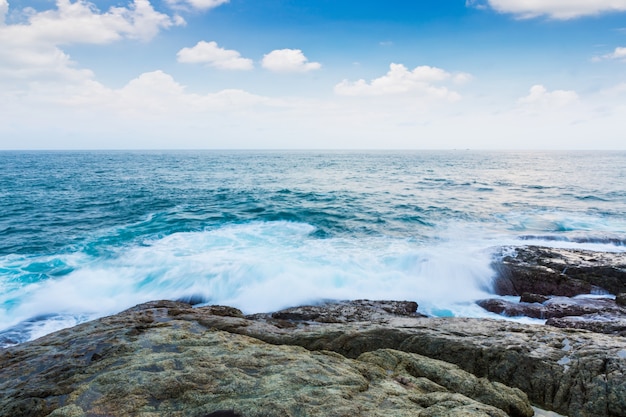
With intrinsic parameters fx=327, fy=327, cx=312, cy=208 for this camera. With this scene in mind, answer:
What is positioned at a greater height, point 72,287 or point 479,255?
point 479,255

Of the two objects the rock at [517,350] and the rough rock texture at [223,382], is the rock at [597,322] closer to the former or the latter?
the rock at [517,350]

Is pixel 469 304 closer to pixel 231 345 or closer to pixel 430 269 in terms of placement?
pixel 430 269

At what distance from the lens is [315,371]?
4.08 metres

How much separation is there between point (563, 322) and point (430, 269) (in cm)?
566

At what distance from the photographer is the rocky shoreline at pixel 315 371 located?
11.5ft

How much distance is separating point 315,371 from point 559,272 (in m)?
11.4

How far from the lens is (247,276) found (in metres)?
13.3

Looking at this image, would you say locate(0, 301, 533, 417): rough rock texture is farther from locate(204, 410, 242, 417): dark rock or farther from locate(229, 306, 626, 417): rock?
locate(229, 306, 626, 417): rock

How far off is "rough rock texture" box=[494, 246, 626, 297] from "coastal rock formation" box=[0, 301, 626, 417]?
6.53m

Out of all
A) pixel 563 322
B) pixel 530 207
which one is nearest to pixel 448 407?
pixel 563 322

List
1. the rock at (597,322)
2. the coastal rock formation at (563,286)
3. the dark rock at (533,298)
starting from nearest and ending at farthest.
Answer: the rock at (597,322)
the coastal rock formation at (563,286)
the dark rock at (533,298)

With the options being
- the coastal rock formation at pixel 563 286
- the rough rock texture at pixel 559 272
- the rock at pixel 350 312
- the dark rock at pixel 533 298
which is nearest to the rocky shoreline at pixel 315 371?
the rock at pixel 350 312

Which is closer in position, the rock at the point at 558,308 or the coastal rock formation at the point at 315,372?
the coastal rock formation at the point at 315,372

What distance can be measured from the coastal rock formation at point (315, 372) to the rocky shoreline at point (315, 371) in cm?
2
